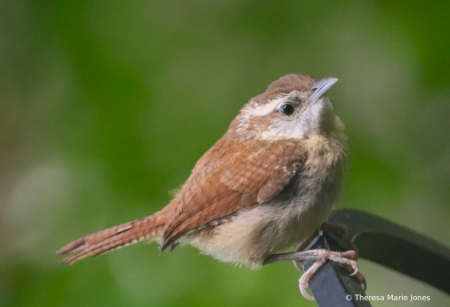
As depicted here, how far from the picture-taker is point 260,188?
1864 mm

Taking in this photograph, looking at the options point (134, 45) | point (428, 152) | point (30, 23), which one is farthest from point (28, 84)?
point (428, 152)

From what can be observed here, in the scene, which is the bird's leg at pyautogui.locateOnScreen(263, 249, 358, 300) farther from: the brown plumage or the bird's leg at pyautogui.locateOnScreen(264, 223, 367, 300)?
the brown plumage

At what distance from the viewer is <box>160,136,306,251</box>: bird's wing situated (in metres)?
1.85

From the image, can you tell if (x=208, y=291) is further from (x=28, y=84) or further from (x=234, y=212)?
(x=28, y=84)

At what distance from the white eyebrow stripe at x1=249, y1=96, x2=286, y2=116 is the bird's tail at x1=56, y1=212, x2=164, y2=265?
0.70 m

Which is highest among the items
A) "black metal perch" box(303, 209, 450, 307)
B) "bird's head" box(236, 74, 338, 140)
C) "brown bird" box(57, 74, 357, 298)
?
"bird's head" box(236, 74, 338, 140)

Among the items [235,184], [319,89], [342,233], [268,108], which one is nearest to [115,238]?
[235,184]

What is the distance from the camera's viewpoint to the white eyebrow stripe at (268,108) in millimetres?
2066

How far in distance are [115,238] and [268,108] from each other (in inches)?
38.4

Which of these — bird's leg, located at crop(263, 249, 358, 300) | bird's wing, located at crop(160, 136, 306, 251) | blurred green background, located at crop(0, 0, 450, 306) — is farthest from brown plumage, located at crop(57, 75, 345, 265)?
blurred green background, located at crop(0, 0, 450, 306)

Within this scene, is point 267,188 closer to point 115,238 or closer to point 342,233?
point 342,233

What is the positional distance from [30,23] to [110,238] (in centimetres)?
155

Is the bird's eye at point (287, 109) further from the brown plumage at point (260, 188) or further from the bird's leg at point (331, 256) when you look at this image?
the bird's leg at point (331, 256)

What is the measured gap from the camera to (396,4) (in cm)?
267
